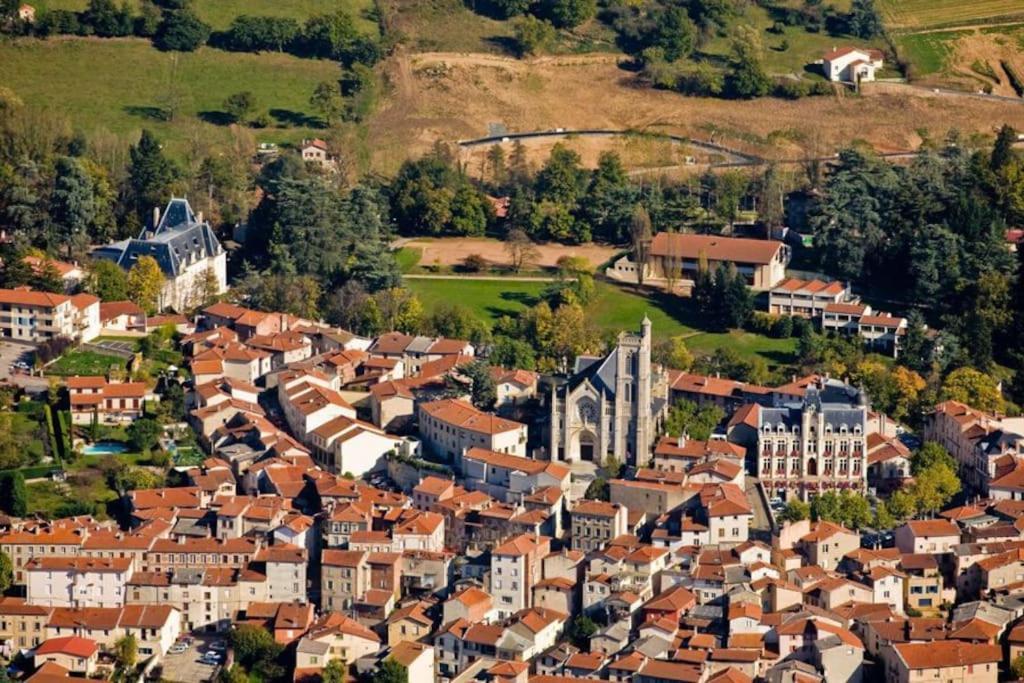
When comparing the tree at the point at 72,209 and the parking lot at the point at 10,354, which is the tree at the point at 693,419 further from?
the tree at the point at 72,209

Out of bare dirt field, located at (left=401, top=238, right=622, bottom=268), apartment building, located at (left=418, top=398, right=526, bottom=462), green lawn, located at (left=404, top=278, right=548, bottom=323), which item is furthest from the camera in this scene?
bare dirt field, located at (left=401, top=238, right=622, bottom=268)

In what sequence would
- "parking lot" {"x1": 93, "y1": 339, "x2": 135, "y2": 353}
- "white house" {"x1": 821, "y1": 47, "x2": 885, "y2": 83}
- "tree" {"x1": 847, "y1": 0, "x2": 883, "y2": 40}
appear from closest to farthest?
"parking lot" {"x1": 93, "y1": 339, "x2": 135, "y2": 353}, "white house" {"x1": 821, "y1": 47, "x2": 885, "y2": 83}, "tree" {"x1": 847, "y1": 0, "x2": 883, "y2": 40}

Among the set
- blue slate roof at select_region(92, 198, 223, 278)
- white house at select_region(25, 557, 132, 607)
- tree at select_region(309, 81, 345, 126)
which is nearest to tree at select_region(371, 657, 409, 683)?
white house at select_region(25, 557, 132, 607)

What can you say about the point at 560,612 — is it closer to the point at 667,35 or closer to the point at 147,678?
the point at 147,678

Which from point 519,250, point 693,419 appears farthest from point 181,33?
point 693,419

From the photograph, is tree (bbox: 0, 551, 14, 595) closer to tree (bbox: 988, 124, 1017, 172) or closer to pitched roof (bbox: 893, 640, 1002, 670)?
pitched roof (bbox: 893, 640, 1002, 670)

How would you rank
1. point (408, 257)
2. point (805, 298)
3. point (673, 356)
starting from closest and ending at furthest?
1. point (673, 356)
2. point (805, 298)
3. point (408, 257)

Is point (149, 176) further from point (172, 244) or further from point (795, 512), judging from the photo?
point (795, 512)

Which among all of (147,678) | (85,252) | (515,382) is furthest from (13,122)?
(147,678)
